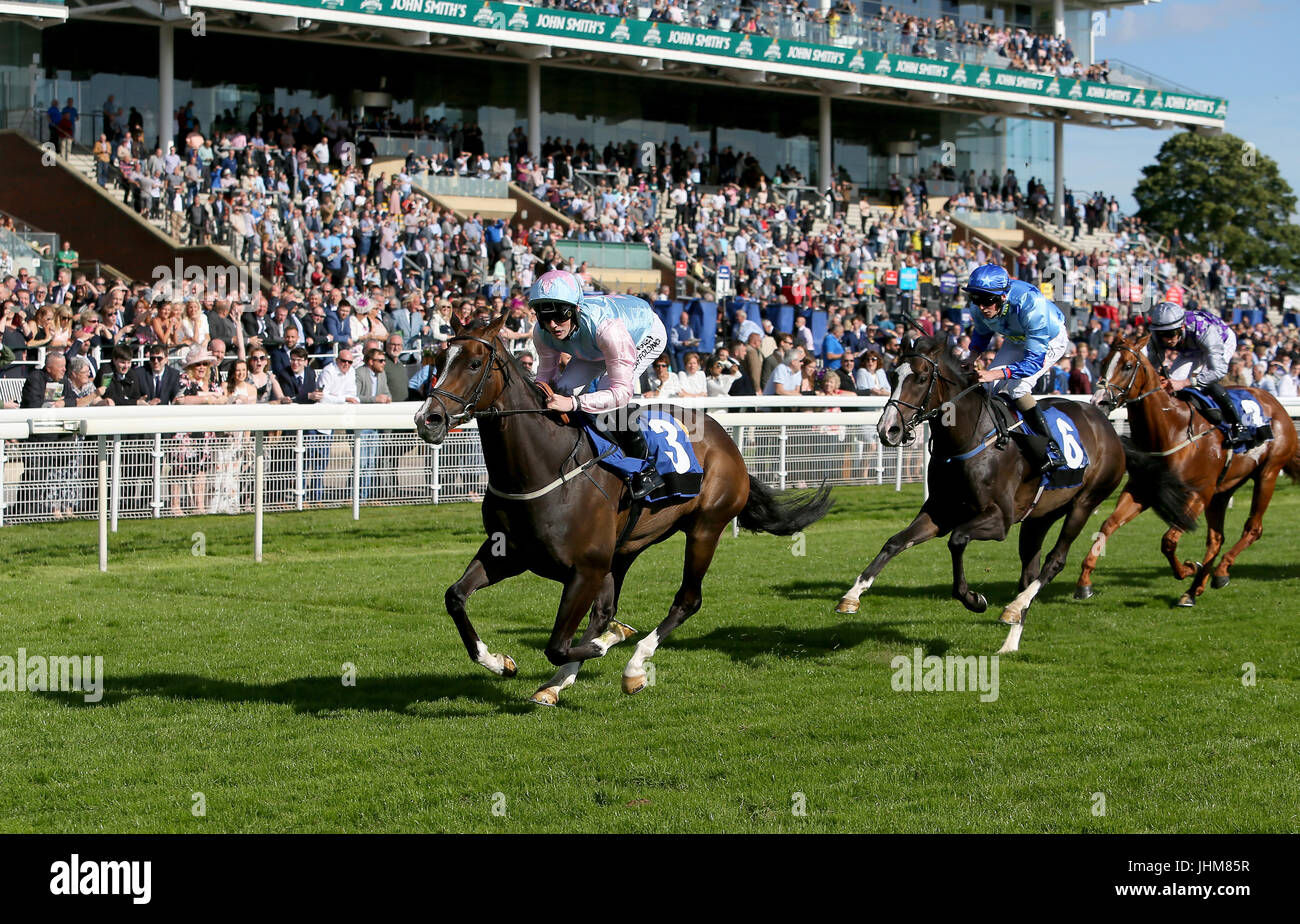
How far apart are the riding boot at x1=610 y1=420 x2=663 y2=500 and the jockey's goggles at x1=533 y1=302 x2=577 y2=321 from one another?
22.1 inches

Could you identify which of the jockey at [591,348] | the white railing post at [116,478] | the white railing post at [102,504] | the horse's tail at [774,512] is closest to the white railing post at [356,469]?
the white railing post at [116,478]

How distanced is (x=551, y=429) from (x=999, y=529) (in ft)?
8.94

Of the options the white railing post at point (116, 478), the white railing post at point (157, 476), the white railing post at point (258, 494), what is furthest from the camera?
the white railing post at point (157, 476)

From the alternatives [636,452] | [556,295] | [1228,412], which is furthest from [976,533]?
[1228,412]

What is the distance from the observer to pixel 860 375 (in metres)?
15.9

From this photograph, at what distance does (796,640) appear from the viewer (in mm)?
7531

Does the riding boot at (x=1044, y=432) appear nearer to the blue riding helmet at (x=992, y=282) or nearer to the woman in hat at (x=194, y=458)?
the blue riding helmet at (x=992, y=282)

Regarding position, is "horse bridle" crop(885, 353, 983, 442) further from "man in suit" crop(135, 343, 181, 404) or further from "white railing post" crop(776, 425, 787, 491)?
"man in suit" crop(135, 343, 181, 404)

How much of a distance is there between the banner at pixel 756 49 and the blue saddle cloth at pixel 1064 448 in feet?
67.1

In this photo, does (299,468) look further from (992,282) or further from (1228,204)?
(1228,204)

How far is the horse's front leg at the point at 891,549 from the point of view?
24.1 feet

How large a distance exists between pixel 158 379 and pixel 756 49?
77.2ft

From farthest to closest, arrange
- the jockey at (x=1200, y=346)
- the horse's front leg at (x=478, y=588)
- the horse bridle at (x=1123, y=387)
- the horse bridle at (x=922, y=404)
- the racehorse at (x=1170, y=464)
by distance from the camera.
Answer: the jockey at (x=1200, y=346)
the racehorse at (x=1170, y=464)
the horse bridle at (x=1123, y=387)
the horse bridle at (x=922, y=404)
the horse's front leg at (x=478, y=588)

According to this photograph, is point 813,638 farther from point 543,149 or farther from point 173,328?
point 543,149
